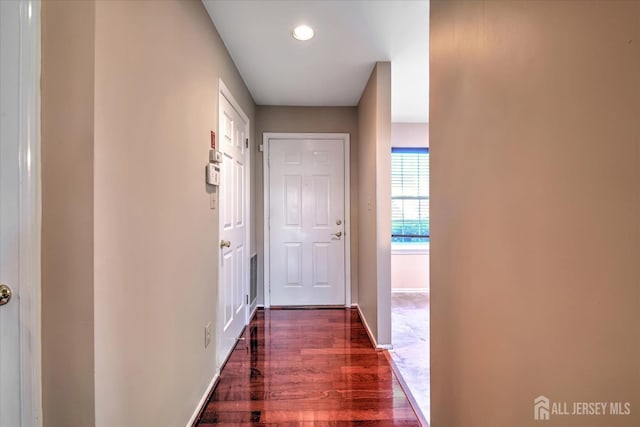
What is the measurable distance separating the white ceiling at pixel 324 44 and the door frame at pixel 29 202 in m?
1.18

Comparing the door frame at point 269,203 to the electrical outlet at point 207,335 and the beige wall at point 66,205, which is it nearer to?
the electrical outlet at point 207,335

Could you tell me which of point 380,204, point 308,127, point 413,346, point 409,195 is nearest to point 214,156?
point 380,204

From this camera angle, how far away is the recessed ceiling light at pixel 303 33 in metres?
1.93

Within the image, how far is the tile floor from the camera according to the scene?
1834 millimetres

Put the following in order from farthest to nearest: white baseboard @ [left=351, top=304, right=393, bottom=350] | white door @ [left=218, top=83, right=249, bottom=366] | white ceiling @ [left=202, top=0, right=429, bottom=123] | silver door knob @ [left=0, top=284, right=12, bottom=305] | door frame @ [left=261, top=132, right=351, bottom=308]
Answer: door frame @ [left=261, top=132, right=351, bottom=308]
white baseboard @ [left=351, top=304, right=393, bottom=350]
white door @ [left=218, top=83, right=249, bottom=366]
white ceiling @ [left=202, top=0, right=429, bottom=123]
silver door knob @ [left=0, top=284, right=12, bottom=305]

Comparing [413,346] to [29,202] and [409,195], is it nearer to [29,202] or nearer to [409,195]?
[409,195]

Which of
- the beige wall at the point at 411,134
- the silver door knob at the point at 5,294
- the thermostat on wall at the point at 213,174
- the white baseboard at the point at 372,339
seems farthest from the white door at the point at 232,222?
the beige wall at the point at 411,134

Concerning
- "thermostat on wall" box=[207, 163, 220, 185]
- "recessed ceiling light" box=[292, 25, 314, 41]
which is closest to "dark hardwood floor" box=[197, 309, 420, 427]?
"thermostat on wall" box=[207, 163, 220, 185]

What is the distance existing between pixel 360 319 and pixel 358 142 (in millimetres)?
2007

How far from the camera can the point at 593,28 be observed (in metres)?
0.54

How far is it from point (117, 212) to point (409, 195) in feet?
12.4

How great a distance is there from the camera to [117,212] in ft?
3.13

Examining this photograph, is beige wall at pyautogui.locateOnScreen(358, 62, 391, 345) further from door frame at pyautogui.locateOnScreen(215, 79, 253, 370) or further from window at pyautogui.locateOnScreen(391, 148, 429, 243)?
window at pyautogui.locateOnScreen(391, 148, 429, 243)

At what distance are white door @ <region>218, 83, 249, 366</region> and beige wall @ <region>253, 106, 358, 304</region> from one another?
471 mm
